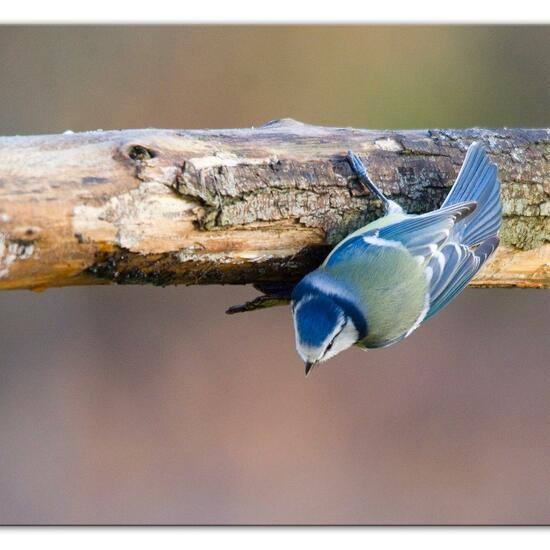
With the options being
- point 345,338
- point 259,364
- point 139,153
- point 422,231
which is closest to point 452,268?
point 422,231

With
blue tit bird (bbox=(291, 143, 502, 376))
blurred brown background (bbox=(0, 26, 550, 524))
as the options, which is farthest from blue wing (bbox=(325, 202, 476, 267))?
blurred brown background (bbox=(0, 26, 550, 524))

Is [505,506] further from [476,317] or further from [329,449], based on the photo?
[476,317]

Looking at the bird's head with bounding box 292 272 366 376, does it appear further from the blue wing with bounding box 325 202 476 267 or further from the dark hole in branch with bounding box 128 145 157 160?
the dark hole in branch with bounding box 128 145 157 160

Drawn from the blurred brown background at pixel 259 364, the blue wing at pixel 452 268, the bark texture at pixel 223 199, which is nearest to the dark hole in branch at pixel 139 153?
the bark texture at pixel 223 199

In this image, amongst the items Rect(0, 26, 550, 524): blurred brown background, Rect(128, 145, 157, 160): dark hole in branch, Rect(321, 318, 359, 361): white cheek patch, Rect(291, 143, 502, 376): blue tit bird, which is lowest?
Rect(0, 26, 550, 524): blurred brown background

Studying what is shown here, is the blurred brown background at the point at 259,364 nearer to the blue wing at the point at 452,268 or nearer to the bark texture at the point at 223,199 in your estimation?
the blue wing at the point at 452,268

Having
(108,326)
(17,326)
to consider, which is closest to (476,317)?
(108,326)

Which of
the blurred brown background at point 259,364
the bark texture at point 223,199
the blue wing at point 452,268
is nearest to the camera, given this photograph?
the bark texture at point 223,199
